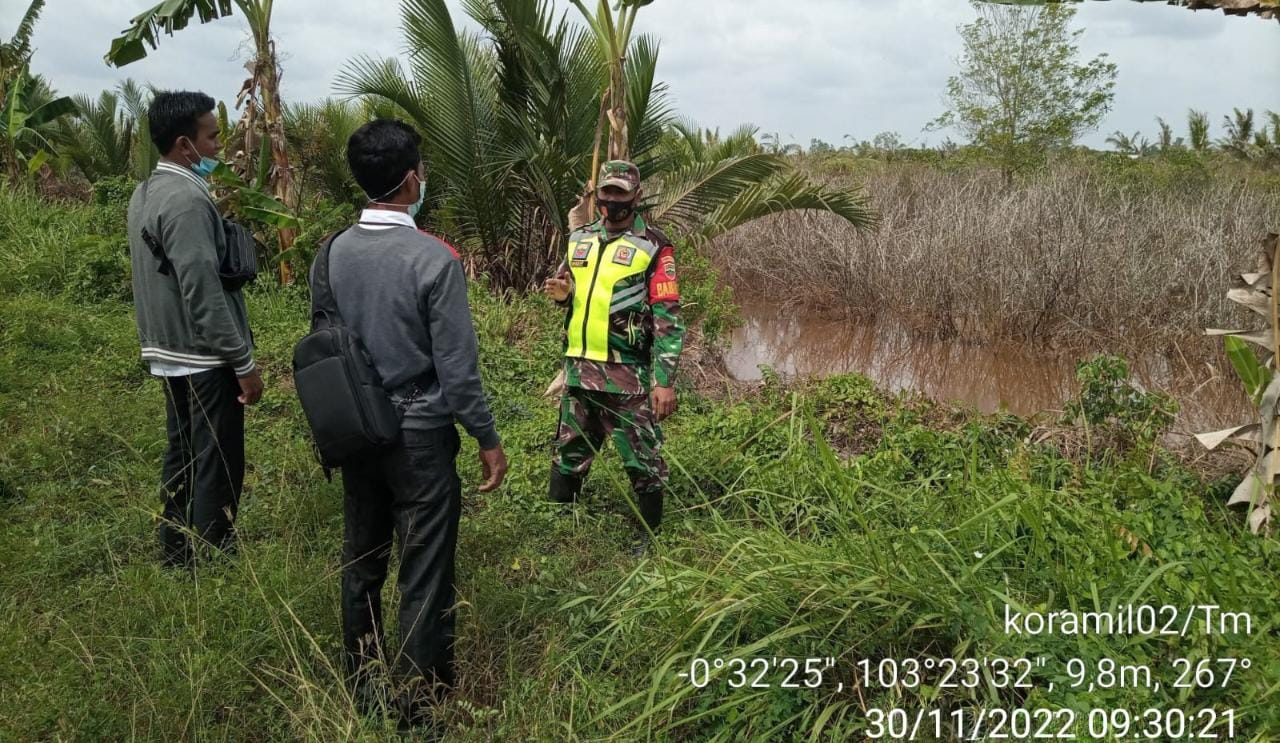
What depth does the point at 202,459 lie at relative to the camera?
3205mm

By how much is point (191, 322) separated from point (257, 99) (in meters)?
5.50

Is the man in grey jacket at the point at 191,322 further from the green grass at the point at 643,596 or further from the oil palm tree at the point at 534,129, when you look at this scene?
the oil palm tree at the point at 534,129

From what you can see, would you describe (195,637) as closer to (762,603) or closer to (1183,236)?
(762,603)

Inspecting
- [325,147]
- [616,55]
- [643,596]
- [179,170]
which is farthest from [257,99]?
[643,596]

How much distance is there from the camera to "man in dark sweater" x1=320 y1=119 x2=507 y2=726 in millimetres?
2369

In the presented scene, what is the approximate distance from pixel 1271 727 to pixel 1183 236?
807 centimetres

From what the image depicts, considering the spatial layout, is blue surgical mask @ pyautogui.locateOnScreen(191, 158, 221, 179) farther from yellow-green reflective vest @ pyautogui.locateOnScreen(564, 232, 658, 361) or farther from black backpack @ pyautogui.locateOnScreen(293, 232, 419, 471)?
yellow-green reflective vest @ pyautogui.locateOnScreen(564, 232, 658, 361)

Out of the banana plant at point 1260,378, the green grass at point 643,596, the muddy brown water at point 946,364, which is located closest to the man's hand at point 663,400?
the green grass at point 643,596

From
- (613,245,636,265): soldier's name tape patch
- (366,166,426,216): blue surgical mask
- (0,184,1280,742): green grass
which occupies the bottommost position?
(0,184,1280,742): green grass

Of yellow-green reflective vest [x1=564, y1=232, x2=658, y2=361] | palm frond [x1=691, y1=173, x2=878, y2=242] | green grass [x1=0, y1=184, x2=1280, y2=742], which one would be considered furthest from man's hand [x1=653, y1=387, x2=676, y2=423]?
palm frond [x1=691, y1=173, x2=878, y2=242]

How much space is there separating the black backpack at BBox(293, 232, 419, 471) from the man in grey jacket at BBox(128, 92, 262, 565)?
0.93 m

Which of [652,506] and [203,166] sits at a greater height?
[203,166]

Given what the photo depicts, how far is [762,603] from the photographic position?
2.47 meters

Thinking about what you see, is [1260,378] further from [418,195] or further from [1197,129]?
[1197,129]
